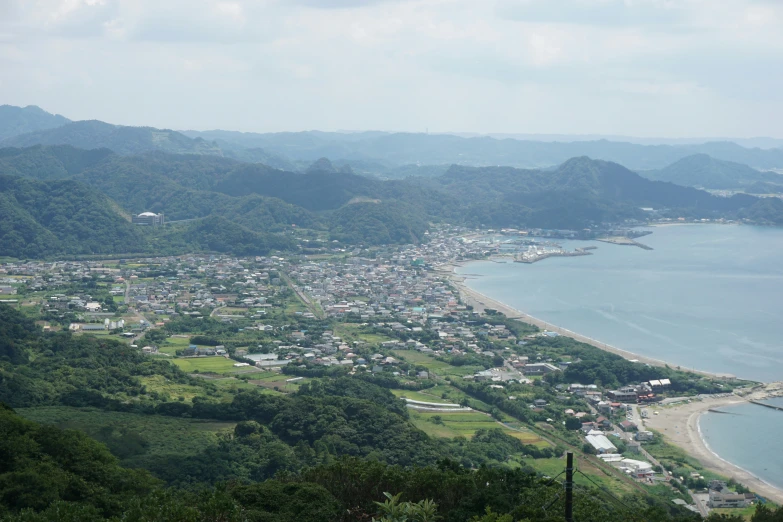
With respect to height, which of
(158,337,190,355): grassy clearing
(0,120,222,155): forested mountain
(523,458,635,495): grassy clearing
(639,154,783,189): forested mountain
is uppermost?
(0,120,222,155): forested mountain

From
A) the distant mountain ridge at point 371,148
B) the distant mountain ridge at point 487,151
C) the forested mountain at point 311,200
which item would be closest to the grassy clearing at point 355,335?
the forested mountain at point 311,200

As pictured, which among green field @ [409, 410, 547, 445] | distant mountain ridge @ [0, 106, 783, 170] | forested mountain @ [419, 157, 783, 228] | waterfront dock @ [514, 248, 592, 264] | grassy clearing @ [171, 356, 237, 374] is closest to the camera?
green field @ [409, 410, 547, 445]

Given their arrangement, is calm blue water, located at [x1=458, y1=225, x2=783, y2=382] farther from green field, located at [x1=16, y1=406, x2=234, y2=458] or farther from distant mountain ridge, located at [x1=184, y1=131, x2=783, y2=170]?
distant mountain ridge, located at [x1=184, y1=131, x2=783, y2=170]

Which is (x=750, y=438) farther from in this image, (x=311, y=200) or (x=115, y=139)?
(x=115, y=139)

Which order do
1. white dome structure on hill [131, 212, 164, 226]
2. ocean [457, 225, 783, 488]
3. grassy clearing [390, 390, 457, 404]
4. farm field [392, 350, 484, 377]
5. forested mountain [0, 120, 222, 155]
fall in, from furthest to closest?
forested mountain [0, 120, 222, 155] < white dome structure on hill [131, 212, 164, 226] < farm field [392, 350, 484, 377] < grassy clearing [390, 390, 457, 404] < ocean [457, 225, 783, 488]

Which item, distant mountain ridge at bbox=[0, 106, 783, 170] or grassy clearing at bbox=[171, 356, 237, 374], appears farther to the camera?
distant mountain ridge at bbox=[0, 106, 783, 170]

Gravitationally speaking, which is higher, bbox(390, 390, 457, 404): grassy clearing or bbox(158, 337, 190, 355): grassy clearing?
bbox(158, 337, 190, 355): grassy clearing

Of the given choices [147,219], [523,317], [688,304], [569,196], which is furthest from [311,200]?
[688,304]

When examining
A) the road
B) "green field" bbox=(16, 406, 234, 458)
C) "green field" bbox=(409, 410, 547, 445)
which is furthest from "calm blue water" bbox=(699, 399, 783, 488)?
the road
